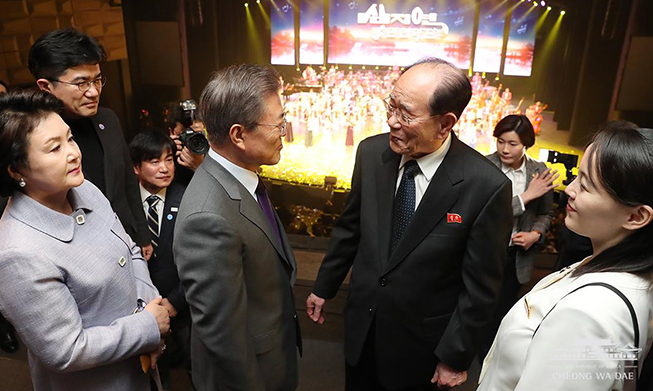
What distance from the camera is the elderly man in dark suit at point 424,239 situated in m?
1.56

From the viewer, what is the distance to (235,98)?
1319mm

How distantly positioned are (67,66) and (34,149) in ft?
2.72

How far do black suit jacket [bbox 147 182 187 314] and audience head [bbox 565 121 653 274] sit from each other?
5.70ft

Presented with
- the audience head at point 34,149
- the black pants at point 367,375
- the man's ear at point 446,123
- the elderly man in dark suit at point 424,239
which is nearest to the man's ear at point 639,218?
the elderly man in dark suit at point 424,239

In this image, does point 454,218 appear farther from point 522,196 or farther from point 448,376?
point 522,196

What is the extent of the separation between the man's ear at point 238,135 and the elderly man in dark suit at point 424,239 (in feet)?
1.93

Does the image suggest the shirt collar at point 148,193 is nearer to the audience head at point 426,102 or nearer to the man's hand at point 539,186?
the audience head at point 426,102

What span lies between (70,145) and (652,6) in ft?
14.9

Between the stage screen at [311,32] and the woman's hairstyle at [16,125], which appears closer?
the woman's hairstyle at [16,125]

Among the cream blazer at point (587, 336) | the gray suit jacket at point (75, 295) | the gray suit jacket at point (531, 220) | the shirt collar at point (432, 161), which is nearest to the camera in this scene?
the cream blazer at point (587, 336)

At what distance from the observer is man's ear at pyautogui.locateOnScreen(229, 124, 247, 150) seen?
133cm

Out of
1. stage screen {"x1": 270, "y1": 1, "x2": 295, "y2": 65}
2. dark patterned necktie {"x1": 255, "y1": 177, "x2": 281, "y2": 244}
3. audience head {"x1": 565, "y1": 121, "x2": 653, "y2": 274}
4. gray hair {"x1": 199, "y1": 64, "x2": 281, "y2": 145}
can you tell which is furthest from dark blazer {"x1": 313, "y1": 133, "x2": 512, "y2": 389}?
stage screen {"x1": 270, "y1": 1, "x2": 295, "y2": 65}

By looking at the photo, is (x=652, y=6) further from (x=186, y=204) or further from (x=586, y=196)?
(x=186, y=204)

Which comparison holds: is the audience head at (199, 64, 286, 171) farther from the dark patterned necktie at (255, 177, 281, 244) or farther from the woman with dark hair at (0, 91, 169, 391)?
the woman with dark hair at (0, 91, 169, 391)
